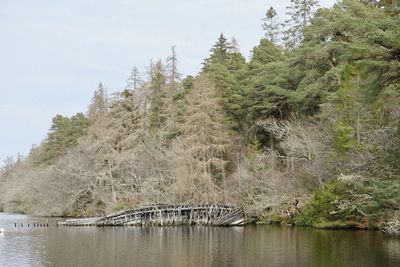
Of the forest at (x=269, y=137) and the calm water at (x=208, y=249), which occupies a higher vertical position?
the forest at (x=269, y=137)

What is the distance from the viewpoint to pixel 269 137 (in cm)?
5634

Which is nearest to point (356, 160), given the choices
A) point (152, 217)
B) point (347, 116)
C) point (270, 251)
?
point (347, 116)

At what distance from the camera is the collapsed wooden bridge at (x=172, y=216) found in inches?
1822

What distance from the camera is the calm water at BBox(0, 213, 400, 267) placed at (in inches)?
919

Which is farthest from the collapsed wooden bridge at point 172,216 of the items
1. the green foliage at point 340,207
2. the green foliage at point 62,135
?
the green foliage at point 62,135

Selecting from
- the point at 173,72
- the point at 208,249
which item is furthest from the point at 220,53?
the point at 208,249

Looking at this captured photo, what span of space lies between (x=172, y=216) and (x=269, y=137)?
47.0 feet

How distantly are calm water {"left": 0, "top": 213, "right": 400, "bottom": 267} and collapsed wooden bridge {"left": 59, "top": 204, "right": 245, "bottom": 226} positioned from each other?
8.11 metres

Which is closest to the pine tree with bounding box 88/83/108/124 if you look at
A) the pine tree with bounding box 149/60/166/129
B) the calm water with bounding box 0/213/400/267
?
the pine tree with bounding box 149/60/166/129

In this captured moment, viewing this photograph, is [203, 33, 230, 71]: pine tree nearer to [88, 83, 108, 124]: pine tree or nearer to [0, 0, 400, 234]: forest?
[0, 0, 400, 234]: forest

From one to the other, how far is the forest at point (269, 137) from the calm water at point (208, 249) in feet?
7.74

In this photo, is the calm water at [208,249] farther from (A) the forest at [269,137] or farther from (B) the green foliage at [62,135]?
(B) the green foliage at [62,135]

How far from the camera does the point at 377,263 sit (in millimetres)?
21641

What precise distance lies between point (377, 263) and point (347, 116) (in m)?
18.4
